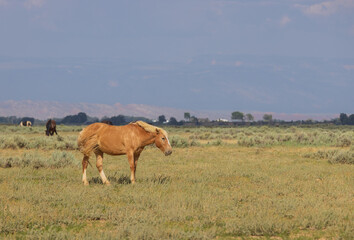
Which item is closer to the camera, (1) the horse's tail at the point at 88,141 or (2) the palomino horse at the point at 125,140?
(2) the palomino horse at the point at 125,140

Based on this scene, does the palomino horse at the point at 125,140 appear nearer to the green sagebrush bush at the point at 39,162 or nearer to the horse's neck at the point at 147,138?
the horse's neck at the point at 147,138

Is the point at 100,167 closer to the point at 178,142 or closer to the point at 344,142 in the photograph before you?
the point at 178,142

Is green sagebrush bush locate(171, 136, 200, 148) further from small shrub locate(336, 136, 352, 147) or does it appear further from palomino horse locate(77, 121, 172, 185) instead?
palomino horse locate(77, 121, 172, 185)

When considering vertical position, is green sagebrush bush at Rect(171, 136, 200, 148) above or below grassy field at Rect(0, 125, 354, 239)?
above

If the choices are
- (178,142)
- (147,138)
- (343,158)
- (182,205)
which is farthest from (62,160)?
(178,142)

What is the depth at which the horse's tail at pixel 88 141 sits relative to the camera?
12.3 meters

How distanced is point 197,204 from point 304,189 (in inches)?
155

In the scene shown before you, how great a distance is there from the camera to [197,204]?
9.67 meters

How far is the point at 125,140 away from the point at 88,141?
3.76ft

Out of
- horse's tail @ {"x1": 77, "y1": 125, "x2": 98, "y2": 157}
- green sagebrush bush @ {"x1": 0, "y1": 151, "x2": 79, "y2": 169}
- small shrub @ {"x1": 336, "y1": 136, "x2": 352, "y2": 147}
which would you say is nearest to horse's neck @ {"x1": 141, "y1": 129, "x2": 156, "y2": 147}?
horse's tail @ {"x1": 77, "y1": 125, "x2": 98, "y2": 157}

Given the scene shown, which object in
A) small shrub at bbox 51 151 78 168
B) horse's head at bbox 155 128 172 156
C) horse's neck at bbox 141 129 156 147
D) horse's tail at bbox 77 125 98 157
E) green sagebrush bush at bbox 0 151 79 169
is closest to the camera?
horse's head at bbox 155 128 172 156

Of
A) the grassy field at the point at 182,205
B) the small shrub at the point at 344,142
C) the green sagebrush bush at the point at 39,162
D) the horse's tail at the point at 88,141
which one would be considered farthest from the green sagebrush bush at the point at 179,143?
the horse's tail at the point at 88,141

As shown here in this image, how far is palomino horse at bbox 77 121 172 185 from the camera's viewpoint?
12016 mm

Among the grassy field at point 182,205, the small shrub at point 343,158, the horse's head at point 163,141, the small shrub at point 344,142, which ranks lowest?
the grassy field at point 182,205
